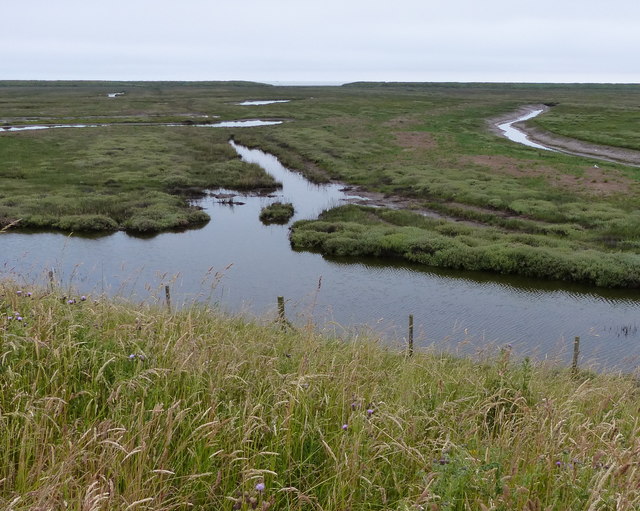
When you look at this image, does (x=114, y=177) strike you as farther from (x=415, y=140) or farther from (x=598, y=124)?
(x=598, y=124)

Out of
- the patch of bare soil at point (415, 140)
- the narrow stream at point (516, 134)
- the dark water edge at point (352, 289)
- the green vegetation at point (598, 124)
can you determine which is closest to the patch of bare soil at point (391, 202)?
the dark water edge at point (352, 289)

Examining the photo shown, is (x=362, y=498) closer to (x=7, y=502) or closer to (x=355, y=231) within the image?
(x=7, y=502)

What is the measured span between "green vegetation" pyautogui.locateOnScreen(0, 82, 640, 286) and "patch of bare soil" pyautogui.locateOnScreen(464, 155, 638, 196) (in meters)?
0.10

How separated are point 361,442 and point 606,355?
48.2ft

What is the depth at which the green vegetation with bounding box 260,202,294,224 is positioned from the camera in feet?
105

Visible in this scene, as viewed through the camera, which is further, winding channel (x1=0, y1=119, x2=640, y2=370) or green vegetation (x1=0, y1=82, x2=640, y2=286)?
green vegetation (x1=0, y1=82, x2=640, y2=286)

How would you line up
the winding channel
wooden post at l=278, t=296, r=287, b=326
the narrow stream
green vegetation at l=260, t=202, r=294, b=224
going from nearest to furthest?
1. wooden post at l=278, t=296, r=287, b=326
2. the winding channel
3. green vegetation at l=260, t=202, r=294, b=224
4. the narrow stream

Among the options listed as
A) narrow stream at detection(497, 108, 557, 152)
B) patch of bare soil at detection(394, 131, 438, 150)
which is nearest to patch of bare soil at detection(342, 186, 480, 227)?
patch of bare soil at detection(394, 131, 438, 150)

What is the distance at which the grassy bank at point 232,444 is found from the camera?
10.3 feet

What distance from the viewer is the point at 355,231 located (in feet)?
93.2

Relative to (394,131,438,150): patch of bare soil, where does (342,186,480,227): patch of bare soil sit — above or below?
below

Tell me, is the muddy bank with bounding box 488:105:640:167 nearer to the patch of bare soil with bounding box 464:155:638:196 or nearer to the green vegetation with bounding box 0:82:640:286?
the green vegetation with bounding box 0:82:640:286

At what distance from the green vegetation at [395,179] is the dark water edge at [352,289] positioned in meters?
1.81

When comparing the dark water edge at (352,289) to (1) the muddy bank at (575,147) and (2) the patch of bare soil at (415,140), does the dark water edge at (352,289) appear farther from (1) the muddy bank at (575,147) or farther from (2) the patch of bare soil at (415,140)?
(1) the muddy bank at (575,147)
